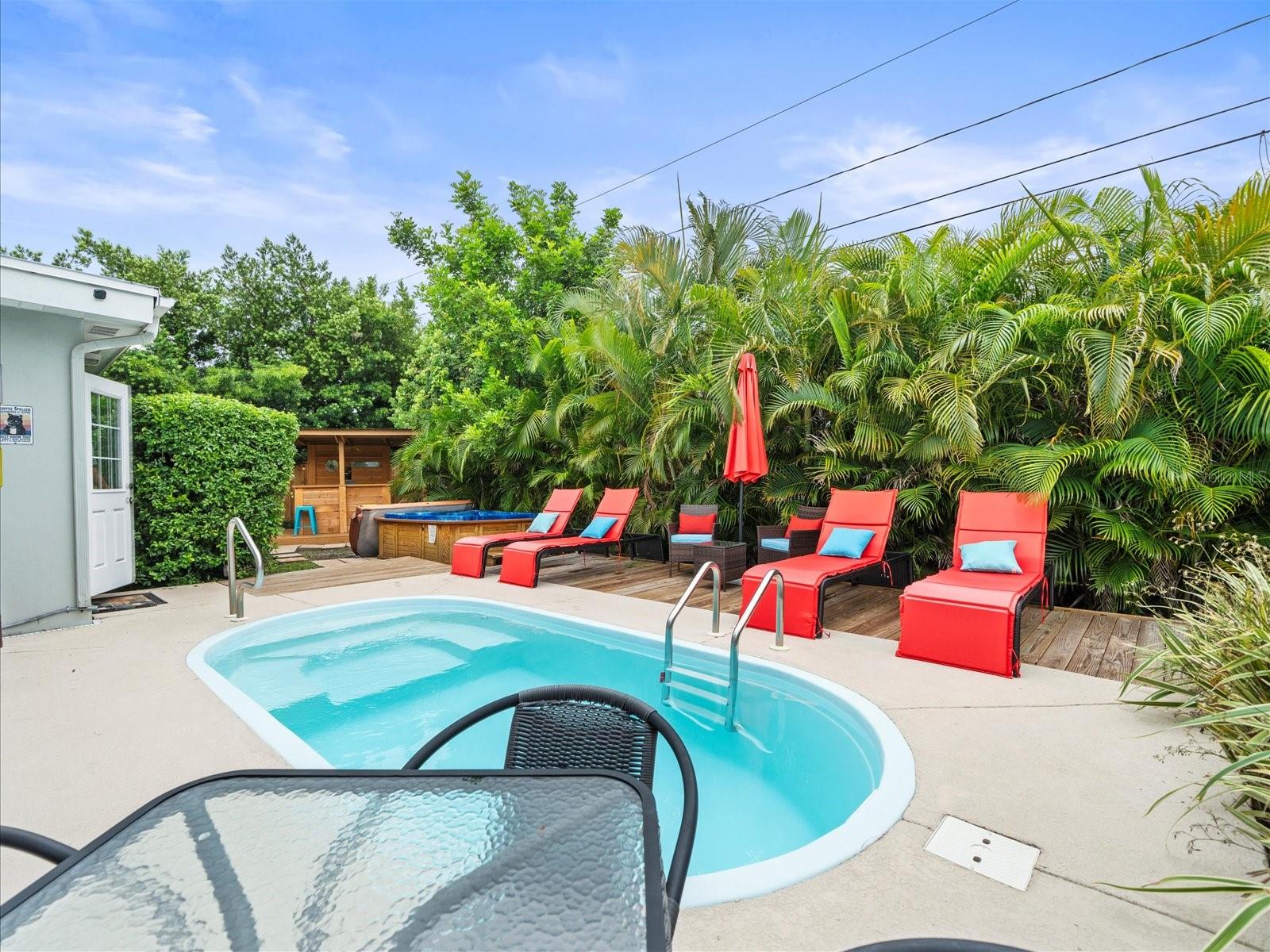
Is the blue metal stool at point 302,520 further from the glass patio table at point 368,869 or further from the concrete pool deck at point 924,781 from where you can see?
the glass patio table at point 368,869


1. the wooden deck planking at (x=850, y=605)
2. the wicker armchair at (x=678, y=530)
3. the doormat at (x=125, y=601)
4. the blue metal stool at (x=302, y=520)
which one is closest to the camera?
the wooden deck planking at (x=850, y=605)

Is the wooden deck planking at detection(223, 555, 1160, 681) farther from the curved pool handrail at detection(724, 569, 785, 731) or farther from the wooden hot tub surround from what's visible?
the curved pool handrail at detection(724, 569, 785, 731)

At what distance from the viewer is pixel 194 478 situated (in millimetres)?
7660

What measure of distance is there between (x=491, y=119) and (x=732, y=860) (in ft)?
55.9

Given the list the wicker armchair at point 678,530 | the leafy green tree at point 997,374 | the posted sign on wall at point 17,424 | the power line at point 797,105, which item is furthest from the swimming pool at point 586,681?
the power line at point 797,105

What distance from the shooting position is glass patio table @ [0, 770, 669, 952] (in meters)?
0.83

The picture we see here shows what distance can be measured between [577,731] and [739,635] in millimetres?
2194

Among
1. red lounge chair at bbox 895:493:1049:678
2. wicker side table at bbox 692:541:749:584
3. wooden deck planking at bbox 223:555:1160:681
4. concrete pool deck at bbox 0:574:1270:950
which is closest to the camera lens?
concrete pool deck at bbox 0:574:1270:950

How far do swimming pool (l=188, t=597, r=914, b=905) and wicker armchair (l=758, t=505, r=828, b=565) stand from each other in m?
2.33

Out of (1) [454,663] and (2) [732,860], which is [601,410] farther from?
(2) [732,860]

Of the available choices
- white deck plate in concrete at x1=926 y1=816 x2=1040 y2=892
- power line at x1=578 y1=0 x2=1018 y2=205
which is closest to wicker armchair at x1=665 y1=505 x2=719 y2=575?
white deck plate in concrete at x1=926 y1=816 x2=1040 y2=892

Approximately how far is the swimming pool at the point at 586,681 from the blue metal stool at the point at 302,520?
983cm

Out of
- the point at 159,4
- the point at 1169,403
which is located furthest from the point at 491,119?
the point at 1169,403

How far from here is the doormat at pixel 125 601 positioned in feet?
20.7
